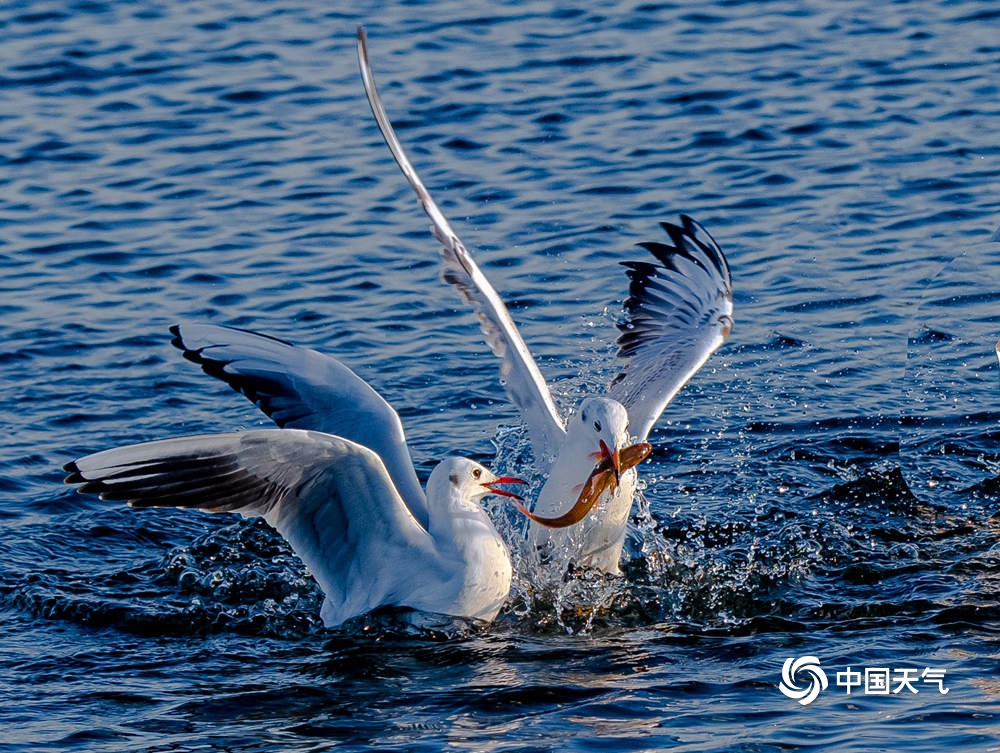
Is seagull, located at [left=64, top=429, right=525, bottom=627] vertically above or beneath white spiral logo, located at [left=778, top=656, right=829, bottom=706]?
above

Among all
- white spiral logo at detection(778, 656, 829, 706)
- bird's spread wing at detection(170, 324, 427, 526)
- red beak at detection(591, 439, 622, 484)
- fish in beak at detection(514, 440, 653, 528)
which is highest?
bird's spread wing at detection(170, 324, 427, 526)

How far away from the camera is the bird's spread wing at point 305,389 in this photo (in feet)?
27.8

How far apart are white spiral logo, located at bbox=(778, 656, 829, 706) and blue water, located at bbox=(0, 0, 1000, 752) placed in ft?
0.20

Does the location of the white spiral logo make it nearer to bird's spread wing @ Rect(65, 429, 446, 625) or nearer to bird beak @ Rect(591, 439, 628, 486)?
bird beak @ Rect(591, 439, 628, 486)

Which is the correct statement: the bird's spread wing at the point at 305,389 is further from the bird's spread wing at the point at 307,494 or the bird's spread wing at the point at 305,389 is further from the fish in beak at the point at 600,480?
the fish in beak at the point at 600,480

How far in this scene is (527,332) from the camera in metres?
11.8

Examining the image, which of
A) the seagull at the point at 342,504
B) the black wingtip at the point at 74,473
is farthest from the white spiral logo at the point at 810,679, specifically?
the black wingtip at the point at 74,473

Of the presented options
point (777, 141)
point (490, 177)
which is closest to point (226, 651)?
point (490, 177)

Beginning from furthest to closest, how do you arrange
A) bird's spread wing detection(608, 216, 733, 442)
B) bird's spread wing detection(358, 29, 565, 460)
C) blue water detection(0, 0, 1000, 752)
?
1. bird's spread wing detection(608, 216, 733, 442)
2. bird's spread wing detection(358, 29, 565, 460)
3. blue water detection(0, 0, 1000, 752)

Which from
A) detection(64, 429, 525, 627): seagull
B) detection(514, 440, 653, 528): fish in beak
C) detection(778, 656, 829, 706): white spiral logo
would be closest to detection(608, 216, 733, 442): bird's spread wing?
detection(514, 440, 653, 528): fish in beak

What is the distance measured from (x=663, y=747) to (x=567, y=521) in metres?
1.77

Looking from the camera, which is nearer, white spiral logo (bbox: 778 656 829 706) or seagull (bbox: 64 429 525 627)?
white spiral logo (bbox: 778 656 829 706)

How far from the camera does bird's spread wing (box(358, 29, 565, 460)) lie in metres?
8.88

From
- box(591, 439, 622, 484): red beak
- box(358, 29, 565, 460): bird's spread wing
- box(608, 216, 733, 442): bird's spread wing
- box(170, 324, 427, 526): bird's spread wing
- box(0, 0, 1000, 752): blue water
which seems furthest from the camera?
box(608, 216, 733, 442): bird's spread wing
